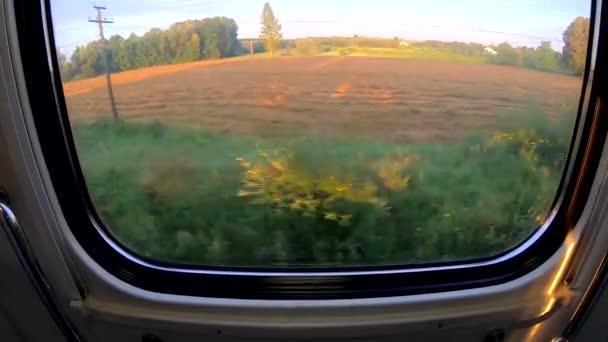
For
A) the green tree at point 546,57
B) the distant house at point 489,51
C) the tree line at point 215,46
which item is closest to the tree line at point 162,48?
the tree line at point 215,46

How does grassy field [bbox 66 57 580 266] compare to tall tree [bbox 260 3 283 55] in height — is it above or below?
below

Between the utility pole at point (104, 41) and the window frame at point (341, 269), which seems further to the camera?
the window frame at point (341, 269)

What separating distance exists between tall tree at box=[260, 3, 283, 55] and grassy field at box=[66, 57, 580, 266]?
4cm

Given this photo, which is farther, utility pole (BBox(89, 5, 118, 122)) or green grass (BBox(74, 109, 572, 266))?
green grass (BBox(74, 109, 572, 266))

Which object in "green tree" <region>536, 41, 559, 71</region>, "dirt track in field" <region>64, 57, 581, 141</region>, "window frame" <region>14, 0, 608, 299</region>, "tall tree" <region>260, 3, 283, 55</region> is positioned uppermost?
"tall tree" <region>260, 3, 283, 55</region>

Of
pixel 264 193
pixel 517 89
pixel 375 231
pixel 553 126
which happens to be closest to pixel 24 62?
pixel 264 193

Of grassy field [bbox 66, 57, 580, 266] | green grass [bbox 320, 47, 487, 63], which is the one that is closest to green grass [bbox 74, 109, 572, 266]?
grassy field [bbox 66, 57, 580, 266]

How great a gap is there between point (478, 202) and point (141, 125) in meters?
0.99

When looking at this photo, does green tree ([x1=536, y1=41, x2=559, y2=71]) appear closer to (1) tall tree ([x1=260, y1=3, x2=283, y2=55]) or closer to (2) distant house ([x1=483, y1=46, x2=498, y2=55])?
(2) distant house ([x1=483, y1=46, x2=498, y2=55])

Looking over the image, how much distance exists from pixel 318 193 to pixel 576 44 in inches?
31.0

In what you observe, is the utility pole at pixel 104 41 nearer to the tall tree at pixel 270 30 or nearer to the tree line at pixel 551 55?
the tall tree at pixel 270 30

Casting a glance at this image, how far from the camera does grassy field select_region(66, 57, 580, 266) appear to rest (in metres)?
1.48

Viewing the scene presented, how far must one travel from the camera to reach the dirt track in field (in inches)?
57.4

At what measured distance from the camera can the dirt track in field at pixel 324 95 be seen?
1.46 meters
